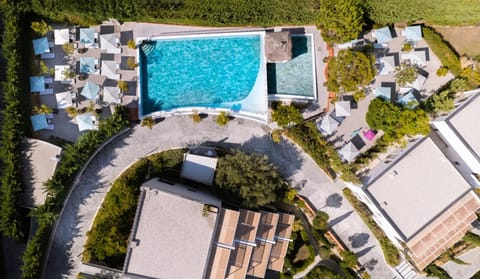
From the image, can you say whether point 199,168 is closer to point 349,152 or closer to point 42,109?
point 349,152

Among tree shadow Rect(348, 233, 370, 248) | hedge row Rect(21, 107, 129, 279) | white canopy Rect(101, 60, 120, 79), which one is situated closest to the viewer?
hedge row Rect(21, 107, 129, 279)

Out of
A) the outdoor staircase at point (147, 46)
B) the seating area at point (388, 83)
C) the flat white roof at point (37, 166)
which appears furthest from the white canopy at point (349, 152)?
the flat white roof at point (37, 166)

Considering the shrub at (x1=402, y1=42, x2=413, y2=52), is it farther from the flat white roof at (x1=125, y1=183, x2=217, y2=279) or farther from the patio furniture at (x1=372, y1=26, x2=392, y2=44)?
the flat white roof at (x1=125, y1=183, x2=217, y2=279)

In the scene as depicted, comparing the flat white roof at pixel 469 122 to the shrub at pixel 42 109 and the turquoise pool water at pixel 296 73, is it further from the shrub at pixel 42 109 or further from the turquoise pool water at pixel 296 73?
the shrub at pixel 42 109

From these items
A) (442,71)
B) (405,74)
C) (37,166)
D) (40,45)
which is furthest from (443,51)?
(37,166)

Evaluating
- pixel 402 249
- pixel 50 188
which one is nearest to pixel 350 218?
pixel 402 249

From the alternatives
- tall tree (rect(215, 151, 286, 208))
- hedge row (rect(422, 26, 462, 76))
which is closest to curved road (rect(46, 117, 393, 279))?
tall tree (rect(215, 151, 286, 208))
